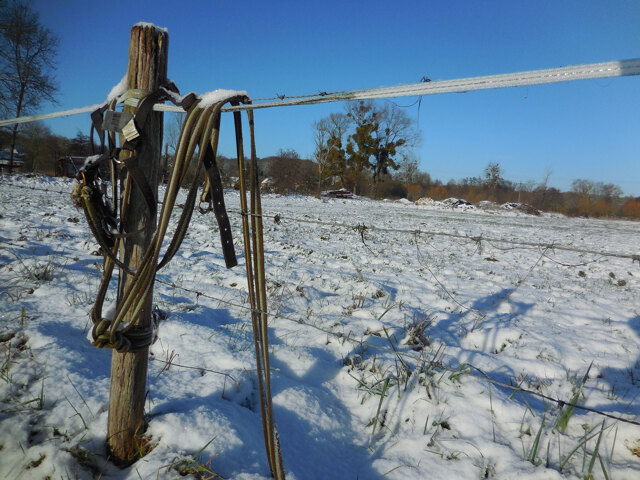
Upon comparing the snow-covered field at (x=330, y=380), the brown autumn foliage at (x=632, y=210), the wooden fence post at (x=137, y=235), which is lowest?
the snow-covered field at (x=330, y=380)

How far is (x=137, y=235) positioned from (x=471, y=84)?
1291 mm

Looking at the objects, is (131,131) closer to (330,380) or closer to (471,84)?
(471,84)

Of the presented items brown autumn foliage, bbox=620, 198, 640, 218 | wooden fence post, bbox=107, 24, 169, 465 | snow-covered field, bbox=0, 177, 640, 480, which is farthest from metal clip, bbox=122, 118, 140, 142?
brown autumn foliage, bbox=620, 198, 640, 218

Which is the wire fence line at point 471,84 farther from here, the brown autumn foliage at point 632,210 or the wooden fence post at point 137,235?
the brown autumn foliage at point 632,210

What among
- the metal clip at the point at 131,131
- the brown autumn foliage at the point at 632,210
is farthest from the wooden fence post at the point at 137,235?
the brown autumn foliage at the point at 632,210

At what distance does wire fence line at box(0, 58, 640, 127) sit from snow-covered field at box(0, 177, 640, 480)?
1334 mm

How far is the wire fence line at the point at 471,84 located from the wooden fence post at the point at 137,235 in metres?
0.11

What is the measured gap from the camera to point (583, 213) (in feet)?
120

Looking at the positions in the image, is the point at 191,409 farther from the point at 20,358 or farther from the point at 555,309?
the point at 555,309

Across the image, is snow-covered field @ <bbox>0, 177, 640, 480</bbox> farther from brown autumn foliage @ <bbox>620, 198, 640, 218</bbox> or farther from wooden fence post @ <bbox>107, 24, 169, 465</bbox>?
brown autumn foliage @ <bbox>620, 198, 640, 218</bbox>

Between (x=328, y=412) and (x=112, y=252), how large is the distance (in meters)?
1.38

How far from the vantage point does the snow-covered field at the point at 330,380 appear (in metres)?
1.37

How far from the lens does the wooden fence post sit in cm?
118

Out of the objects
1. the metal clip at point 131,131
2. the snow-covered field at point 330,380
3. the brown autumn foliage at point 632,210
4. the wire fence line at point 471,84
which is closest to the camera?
the wire fence line at point 471,84
